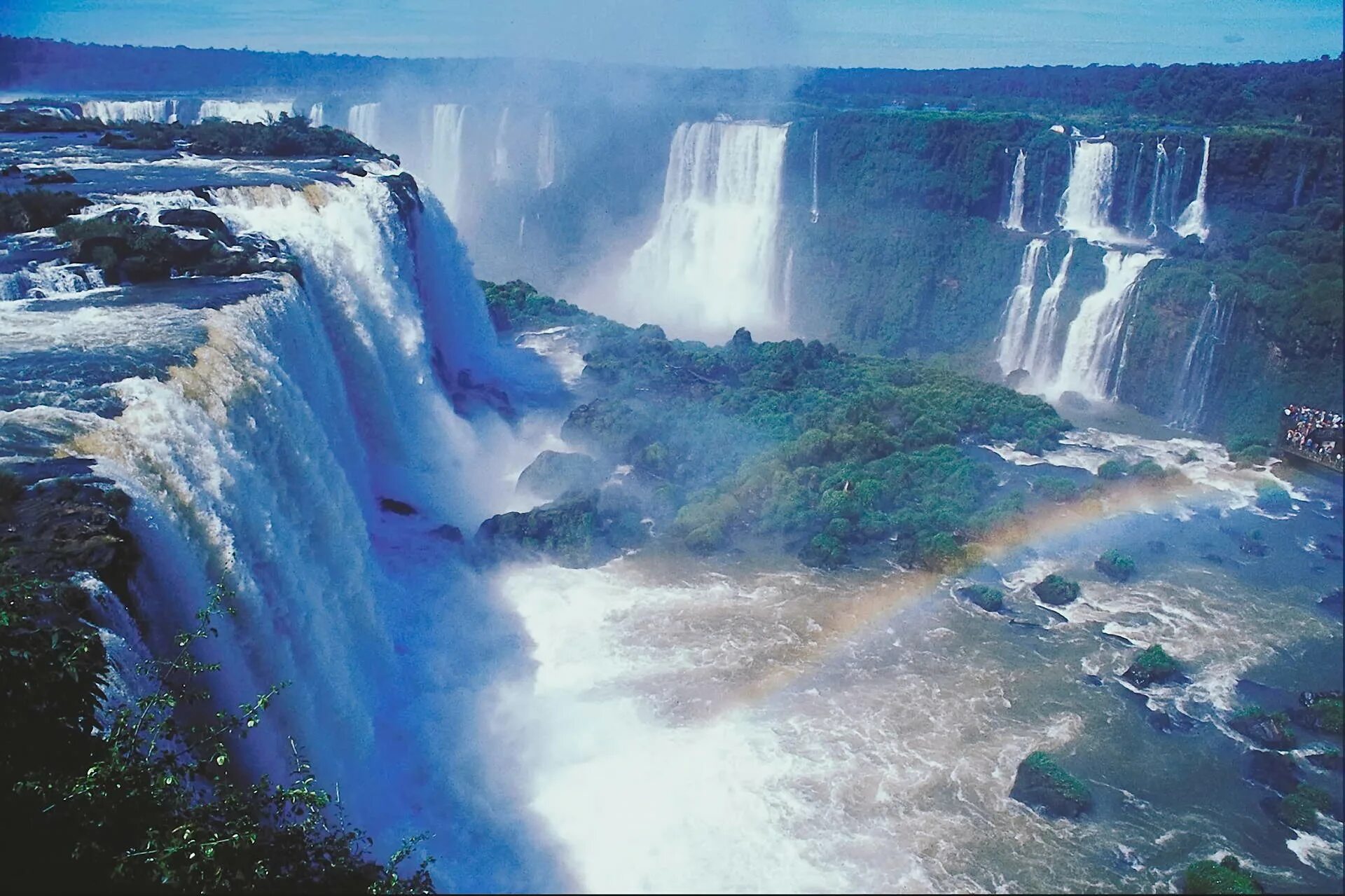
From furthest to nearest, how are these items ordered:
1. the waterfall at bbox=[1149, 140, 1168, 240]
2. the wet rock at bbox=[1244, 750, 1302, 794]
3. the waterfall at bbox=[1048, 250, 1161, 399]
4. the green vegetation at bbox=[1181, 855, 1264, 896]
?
the waterfall at bbox=[1149, 140, 1168, 240], the waterfall at bbox=[1048, 250, 1161, 399], the wet rock at bbox=[1244, 750, 1302, 794], the green vegetation at bbox=[1181, 855, 1264, 896]

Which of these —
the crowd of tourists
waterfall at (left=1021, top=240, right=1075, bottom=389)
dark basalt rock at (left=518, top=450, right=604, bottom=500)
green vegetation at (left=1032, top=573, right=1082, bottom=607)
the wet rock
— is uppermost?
waterfall at (left=1021, top=240, right=1075, bottom=389)

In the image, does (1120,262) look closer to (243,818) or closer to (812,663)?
(812,663)

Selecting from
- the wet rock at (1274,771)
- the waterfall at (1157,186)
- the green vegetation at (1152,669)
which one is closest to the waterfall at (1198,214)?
the waterfall at (1157,186)

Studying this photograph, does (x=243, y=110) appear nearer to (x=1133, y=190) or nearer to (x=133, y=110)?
(x=133, y=110)

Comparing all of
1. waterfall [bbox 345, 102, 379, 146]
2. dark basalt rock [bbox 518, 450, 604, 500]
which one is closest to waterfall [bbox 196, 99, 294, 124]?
waterfall [bbox 345, 102, 379, 146]

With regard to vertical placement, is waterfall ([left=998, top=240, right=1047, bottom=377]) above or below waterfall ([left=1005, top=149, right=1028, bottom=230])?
below

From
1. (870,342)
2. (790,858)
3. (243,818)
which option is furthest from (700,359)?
(243,818)

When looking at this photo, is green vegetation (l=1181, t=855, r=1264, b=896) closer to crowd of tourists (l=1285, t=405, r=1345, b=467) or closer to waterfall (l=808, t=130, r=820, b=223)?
crowd of tourists (l=1285, t=405, r=1345, b=467)

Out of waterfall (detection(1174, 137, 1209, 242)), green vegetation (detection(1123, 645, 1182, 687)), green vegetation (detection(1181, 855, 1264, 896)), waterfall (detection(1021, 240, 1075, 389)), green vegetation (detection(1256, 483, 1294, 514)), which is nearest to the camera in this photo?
green vegetation (detection(1181, 855, 1264, 896))
